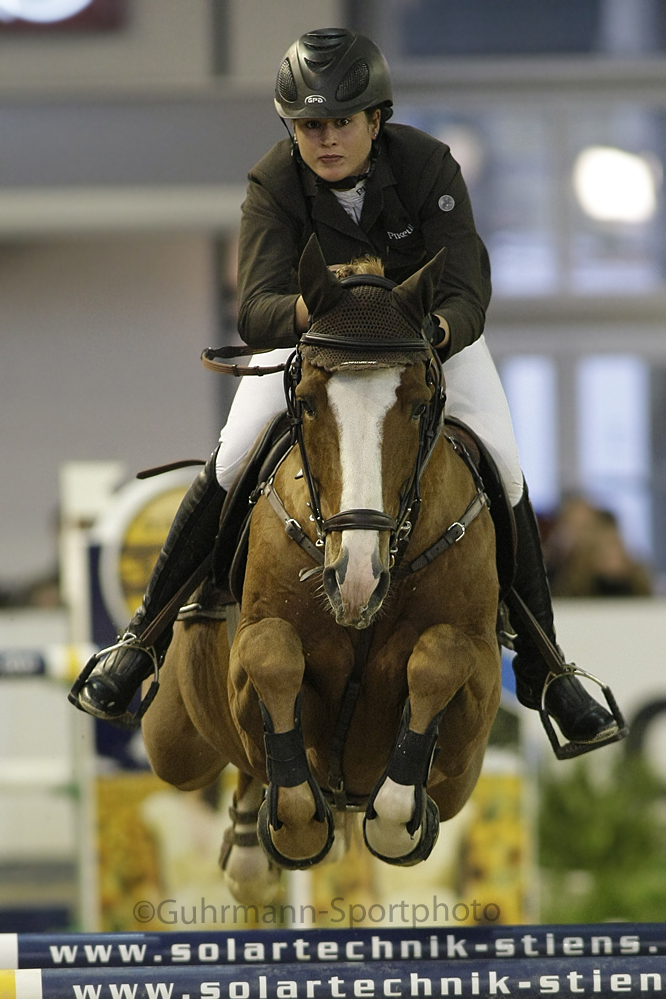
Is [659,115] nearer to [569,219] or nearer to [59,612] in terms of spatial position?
[569,219]

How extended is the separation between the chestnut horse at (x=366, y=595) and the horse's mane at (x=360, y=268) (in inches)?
1.4

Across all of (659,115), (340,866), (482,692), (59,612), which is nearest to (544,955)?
(482,692)

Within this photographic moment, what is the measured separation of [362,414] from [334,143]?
2.27ft

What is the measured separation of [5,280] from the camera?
9836 millimetres

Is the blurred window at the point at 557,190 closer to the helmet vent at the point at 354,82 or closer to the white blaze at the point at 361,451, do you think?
the helmet vent at the point at 354,82

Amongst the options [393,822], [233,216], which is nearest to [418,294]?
[393,822]

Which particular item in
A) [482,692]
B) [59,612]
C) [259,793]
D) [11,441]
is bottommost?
[259,793]

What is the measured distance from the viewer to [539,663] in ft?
10.8

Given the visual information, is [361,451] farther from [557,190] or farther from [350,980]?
[557,190]

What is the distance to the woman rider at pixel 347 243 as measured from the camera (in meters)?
2.71

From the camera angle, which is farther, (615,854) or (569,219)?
(569,219)

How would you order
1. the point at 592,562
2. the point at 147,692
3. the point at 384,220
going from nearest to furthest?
the point at 384,220 < the point at 147,692 < the point at 592,562

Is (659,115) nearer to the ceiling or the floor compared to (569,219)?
nearer to the ceiling

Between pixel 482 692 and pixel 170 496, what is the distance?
9.74ft
